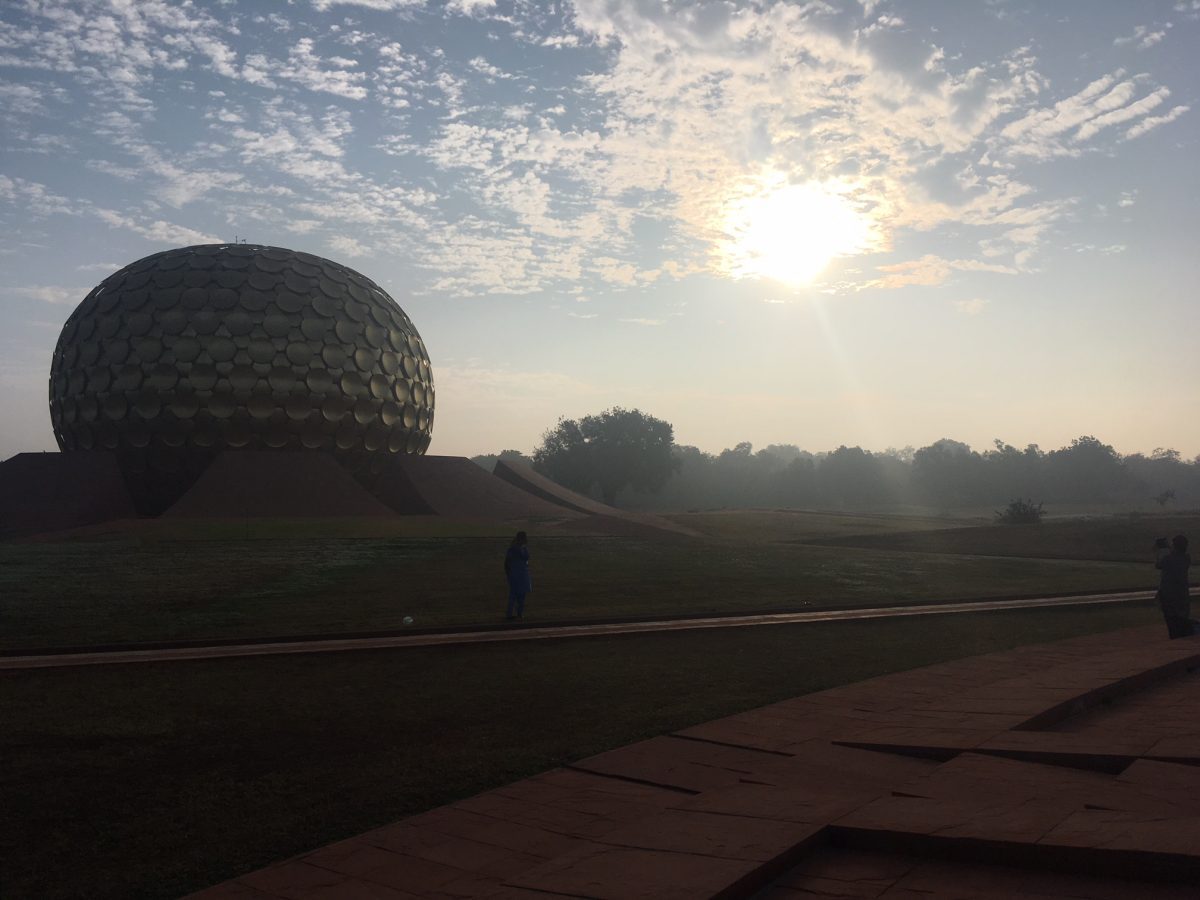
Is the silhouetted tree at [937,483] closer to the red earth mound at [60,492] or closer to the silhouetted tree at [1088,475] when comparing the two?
the silhouetted tree at [1088,475]

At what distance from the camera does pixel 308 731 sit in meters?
6.60

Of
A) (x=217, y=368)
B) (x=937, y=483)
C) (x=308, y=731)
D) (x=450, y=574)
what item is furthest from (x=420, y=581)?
(x=937, y=483)

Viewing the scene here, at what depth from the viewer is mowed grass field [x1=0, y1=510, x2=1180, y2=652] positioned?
1248cm

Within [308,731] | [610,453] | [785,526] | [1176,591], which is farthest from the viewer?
[610,453]

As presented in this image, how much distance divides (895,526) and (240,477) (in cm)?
2459

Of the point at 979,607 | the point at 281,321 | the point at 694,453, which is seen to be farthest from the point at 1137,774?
the point at 694,453

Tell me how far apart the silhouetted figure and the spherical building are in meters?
26.6

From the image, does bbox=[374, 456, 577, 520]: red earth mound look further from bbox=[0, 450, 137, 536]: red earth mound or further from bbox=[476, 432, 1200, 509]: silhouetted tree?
bbox=[476, 432, 1200, 509]: silhouetted tree

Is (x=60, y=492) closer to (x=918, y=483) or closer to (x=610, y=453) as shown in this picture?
(x=610, y=453)

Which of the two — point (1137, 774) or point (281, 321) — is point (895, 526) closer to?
point (281, 321)

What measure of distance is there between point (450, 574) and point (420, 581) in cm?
113

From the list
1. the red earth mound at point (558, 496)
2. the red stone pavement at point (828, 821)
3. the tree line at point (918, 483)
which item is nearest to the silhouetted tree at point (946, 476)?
the tree line at point (918, 483)

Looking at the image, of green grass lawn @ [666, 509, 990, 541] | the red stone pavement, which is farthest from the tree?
the red stone pavement

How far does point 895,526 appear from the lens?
38.2m
